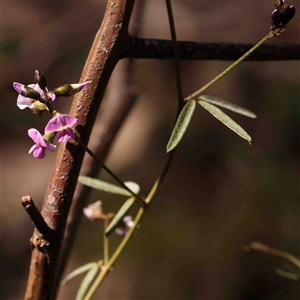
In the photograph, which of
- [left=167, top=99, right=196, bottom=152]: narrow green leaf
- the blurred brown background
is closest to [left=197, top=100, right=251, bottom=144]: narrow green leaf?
[left=167, top=99, right=196, bottom=152]: narrow green leaf

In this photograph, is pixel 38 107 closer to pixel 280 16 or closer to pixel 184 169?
pixel 280 16

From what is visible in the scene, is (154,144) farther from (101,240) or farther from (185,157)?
(101,240)

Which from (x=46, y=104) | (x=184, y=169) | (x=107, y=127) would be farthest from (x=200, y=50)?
(x=184, y=169)

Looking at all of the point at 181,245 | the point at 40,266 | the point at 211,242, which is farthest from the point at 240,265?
the point at 40,266

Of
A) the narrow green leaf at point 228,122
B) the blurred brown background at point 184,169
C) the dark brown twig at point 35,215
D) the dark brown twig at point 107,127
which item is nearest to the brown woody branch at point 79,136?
the dark brown twig at point 35,215

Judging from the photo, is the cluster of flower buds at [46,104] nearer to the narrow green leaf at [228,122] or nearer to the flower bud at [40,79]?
the flower bud at [40,79]

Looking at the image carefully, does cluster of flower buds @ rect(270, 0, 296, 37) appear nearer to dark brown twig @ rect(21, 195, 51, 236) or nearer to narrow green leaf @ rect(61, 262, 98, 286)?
dark brown twig @ rect(21, 195, 51, 236)
